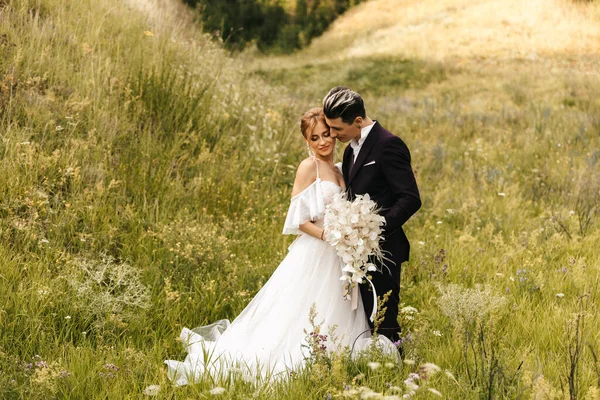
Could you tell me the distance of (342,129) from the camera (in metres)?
3.70

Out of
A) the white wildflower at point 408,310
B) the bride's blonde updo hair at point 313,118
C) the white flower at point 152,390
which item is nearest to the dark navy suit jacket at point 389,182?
the bride's blonde updo hair at point 313,118

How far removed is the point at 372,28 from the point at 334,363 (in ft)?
104

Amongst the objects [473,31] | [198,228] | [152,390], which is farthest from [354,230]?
[473,31]

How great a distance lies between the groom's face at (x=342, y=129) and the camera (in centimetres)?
368

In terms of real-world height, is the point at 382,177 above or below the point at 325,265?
above

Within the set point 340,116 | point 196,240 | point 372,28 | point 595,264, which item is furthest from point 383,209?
point 372,28

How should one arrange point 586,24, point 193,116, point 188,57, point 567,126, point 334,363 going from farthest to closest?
point 586,24 → point 567,126 → point 188,57 → point 193,116 → point 334,363

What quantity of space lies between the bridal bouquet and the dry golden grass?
1756 cm

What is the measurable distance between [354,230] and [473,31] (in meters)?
Answer: 23.3

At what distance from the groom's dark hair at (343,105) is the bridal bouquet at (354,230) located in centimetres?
55

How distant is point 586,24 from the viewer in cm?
2006

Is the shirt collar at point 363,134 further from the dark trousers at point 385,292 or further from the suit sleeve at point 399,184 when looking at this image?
the dark trousers at point 385,292

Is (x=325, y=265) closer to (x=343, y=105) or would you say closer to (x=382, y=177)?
(x=382, y=177)

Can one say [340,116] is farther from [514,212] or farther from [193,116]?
[514,212]
